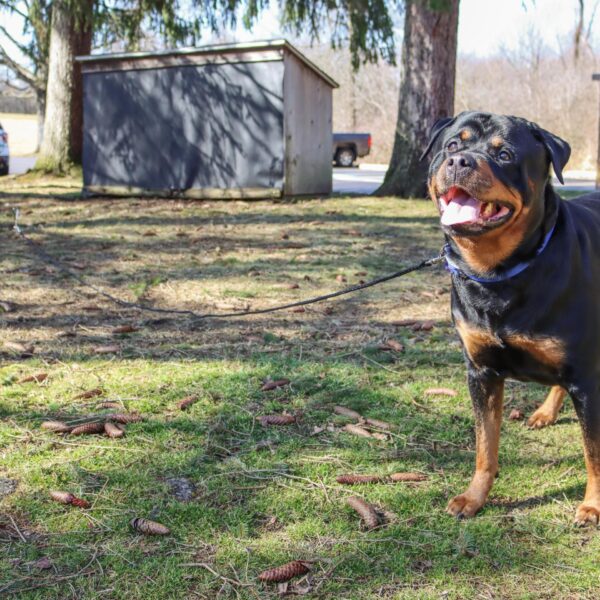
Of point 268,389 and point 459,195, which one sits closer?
point 459,195

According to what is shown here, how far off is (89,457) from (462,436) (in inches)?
72.4

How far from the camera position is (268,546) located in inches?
108

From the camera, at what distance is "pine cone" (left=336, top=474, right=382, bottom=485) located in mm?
3250

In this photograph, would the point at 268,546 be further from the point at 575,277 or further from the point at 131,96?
the point at 131,96

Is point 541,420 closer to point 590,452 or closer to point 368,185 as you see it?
point 590,452

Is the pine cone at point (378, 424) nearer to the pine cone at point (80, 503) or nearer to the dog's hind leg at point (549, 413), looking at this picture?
the dog's hind leg at point (549, 413)

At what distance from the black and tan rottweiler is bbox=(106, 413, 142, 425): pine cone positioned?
5.61 feet

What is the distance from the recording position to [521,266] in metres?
2.89

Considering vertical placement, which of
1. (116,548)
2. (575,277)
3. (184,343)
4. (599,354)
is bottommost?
(116,548)

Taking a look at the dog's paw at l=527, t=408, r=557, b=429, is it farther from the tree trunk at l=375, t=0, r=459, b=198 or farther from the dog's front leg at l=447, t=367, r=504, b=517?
the tree trunk at l=375, t=0, r=459, b=198

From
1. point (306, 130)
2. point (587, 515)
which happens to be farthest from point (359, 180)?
point (587, 515)

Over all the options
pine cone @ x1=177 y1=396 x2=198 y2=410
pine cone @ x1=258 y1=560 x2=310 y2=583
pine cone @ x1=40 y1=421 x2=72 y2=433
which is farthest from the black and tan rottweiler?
pine cone @ x1=40 y1=421 x2=72 y2=433

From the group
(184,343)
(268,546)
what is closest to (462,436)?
(268,546)

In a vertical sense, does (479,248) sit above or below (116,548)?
above
